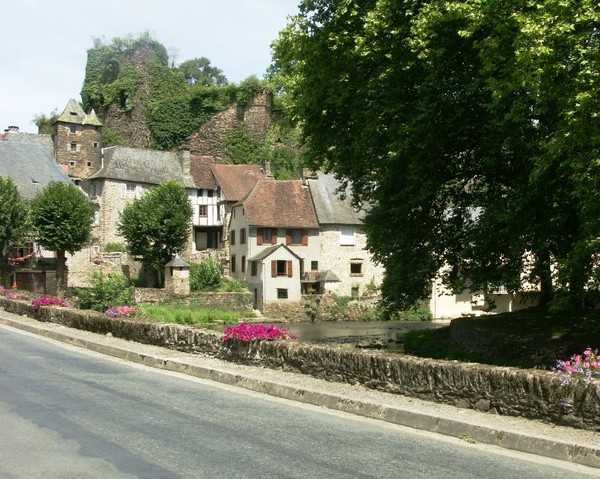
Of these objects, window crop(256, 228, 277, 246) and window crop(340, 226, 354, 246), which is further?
window crop(340, 226, 354, 246)

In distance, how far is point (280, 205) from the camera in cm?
6038

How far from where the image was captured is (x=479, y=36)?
1845cm

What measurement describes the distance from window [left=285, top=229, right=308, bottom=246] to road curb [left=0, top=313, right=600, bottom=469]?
43.1m

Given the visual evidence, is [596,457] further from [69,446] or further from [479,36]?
[479,36]

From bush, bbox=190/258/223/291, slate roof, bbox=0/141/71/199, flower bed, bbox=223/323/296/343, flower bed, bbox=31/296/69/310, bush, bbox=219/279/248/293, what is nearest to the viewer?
flower bed, bbox=223/323/296/343

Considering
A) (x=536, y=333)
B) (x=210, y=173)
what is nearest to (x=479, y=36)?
→ (x=536, y=333)

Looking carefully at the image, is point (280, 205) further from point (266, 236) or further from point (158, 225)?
point (158, 225)

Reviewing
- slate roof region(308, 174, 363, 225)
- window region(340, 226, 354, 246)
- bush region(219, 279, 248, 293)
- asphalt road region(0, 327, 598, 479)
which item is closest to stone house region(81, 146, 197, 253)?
bush region(219, 279, 248, 293)

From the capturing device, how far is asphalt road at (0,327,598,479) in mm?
6891

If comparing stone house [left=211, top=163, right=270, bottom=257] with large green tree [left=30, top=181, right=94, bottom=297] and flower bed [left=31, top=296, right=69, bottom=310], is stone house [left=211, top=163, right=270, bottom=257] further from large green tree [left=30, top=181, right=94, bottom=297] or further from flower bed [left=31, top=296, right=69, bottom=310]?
flower bed [left=31, top=296, right=69, bottom=310]

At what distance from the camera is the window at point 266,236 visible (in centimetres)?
5912

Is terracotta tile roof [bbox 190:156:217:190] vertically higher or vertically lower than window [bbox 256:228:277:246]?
higher

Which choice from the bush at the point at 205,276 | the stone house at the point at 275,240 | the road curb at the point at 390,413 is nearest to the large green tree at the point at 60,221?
the bush at the point at 205,276

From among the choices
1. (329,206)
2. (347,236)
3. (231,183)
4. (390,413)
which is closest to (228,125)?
(231,183)
